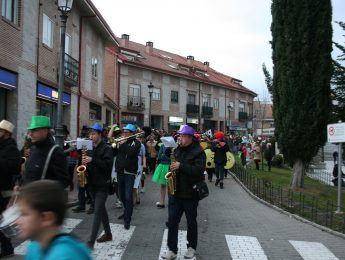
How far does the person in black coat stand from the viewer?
568 centimetres

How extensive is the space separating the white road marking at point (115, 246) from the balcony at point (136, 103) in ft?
118

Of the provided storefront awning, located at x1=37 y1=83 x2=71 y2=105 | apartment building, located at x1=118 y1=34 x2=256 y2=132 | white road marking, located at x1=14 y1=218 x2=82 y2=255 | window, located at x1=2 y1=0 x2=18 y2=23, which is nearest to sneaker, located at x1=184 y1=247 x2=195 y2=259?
white road marking, located at x1=14 y1=218 x2=82 y2=255

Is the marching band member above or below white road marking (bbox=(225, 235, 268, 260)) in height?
above

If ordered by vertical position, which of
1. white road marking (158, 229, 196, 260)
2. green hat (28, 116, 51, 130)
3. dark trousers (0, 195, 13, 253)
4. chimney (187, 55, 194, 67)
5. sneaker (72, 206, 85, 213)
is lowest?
white road marking (158, 229, 196, 260)

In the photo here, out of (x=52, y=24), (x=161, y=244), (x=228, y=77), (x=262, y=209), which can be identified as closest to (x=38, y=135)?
(x=161, y=244)

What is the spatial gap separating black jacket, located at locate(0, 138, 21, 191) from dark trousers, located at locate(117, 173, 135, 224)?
2405 mm

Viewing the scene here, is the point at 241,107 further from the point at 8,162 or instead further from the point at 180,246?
the point at 8,162

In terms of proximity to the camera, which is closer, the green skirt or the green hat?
the green hat

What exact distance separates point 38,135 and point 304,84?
37.0 feet

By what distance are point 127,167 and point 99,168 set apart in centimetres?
138

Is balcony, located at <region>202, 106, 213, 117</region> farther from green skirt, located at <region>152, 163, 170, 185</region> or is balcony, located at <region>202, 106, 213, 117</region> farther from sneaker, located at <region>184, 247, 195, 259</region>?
sneaker, located at <region>184, 247, 195, 259</region>

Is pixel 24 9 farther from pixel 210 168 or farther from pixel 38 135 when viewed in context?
pixel 38 135

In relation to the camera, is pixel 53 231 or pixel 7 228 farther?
pixel 7 228

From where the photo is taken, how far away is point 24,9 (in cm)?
1452
